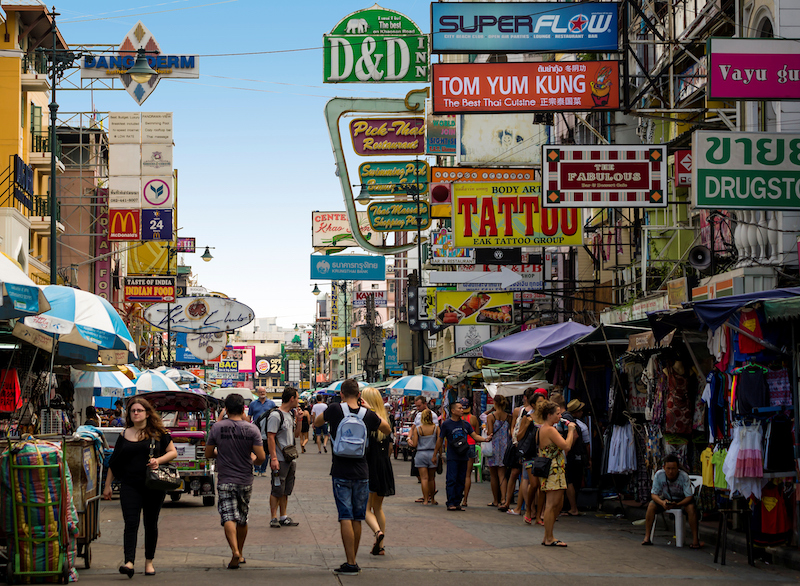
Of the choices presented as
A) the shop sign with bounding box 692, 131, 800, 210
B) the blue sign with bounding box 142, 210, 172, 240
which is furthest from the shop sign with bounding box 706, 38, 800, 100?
the blue sign with bounding box 142, 210, 172, 240

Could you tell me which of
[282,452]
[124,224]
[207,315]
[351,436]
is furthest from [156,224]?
[351,436]

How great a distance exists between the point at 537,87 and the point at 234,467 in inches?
375

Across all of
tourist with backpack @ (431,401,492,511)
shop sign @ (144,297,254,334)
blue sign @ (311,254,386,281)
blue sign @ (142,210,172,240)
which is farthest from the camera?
blue sign @ (311,254,386,281)

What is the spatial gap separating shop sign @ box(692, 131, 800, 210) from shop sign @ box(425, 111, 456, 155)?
1982 cm

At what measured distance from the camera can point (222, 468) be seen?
10.8 m

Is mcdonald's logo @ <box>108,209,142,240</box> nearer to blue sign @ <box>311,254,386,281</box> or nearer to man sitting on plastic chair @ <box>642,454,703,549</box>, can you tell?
blue sign @ <box>311,254,386,281</box>

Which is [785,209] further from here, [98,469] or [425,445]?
[98,469]

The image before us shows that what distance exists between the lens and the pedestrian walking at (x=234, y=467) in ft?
34.8

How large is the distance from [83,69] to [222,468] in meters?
23.0

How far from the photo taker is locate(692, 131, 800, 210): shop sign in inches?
533

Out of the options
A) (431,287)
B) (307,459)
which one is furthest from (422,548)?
(431,287)

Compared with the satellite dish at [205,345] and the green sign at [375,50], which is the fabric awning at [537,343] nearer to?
the green sign at [375,50]

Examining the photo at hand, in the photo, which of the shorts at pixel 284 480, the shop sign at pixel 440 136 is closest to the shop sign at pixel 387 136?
the shop sign at pixel 440 136

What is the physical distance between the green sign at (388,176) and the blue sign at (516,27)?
1653 cm
